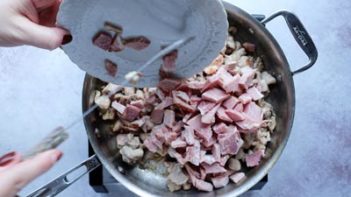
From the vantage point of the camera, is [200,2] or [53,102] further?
[53,102]

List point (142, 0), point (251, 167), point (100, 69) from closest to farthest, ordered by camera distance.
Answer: point (142, 0) < point (100, 69) < point (251, 167)

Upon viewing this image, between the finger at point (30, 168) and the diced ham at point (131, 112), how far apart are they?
14.1 inches

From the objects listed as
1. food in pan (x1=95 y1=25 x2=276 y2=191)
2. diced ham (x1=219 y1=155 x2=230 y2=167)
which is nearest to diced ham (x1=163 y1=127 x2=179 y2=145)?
food in pan (x1=95 y1=25 x2=276 y2=191)

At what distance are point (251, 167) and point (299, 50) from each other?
325mm

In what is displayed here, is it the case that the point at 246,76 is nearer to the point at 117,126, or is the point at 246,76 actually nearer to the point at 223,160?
the point at 223,160

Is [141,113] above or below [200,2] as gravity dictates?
below

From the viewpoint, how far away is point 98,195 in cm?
125

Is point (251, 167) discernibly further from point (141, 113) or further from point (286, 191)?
point (141, 113)

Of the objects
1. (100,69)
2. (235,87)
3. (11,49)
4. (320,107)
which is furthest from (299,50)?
(11,49)

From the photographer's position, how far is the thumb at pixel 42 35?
0.93m

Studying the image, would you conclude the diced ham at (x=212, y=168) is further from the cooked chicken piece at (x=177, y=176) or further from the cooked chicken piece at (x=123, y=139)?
the cooked chicken piece at (x=123, y=139)

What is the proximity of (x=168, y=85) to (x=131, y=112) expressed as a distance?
0.10m

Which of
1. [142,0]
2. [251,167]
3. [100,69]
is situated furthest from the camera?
[251,167]

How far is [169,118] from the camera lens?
1.12m
